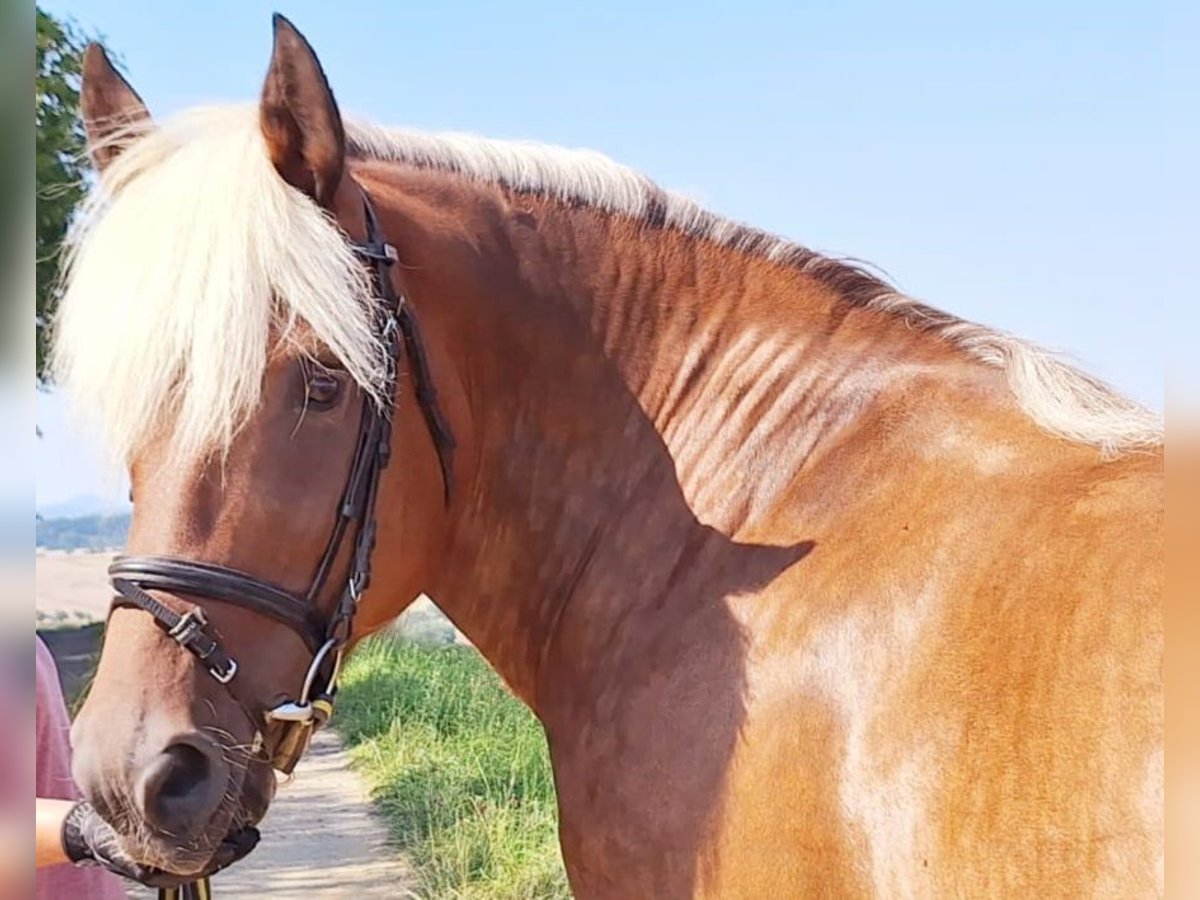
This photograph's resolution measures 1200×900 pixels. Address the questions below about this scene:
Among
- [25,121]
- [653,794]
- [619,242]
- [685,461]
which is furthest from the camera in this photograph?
[619,242]

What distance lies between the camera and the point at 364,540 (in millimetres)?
1957

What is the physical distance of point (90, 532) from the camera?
2031 millimetres

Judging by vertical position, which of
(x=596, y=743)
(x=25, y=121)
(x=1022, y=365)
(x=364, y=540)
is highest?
(x=25, y=121)

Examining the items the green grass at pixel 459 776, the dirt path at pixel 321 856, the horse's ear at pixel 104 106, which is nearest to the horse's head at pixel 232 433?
the horse's ear at pixel 104 106

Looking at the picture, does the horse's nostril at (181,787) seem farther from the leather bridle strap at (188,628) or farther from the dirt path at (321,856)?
the dirt path at (321,856)

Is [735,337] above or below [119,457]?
above

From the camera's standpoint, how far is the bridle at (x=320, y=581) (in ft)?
5.80

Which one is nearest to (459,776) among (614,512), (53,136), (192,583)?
(53,136)

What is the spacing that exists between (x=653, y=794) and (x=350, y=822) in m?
6.71

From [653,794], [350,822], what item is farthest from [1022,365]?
[350,822]

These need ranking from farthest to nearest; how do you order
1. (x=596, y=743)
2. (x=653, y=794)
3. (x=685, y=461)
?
(x=685, y=461), (x=596, y=743), (x=653, y=794)

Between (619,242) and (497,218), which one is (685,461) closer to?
(619,242)

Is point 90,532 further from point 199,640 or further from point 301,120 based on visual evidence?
point 301,120

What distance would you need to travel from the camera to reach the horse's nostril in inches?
67.4
